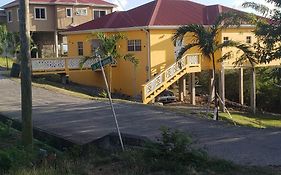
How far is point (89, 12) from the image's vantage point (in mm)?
47031

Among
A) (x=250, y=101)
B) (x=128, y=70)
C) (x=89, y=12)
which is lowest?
(x=250, y=101)

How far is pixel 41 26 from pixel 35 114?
27.5 meters

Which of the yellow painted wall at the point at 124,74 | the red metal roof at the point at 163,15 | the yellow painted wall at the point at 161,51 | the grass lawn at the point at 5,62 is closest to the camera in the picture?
the yellow painted wall at the point at 161,51

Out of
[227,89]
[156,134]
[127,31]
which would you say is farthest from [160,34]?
[156,134]

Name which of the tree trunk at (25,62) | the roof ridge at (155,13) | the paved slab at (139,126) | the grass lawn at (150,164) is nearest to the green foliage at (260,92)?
the roof ridge at (155,13)

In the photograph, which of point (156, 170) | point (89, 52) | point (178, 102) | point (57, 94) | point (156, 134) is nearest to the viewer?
point (156, 170)

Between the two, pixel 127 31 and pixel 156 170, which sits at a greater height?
pixel 127 31

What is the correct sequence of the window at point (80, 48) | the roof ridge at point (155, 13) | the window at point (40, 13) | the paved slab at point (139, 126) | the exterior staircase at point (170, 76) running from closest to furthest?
the paved slab at point (139, 126), the exterior staircase at point (170, 76), the roof ridge at point (155, 13), the window at point (80, 48), the window at point (40, 13)

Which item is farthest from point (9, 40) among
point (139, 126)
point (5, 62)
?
point (139, 126)

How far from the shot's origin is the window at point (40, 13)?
1752 inches

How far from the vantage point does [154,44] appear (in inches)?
1186

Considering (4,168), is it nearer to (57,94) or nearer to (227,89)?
(57,94)

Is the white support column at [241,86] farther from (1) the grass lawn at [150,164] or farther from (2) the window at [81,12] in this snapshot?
(1) the grass lawn at [150,164]

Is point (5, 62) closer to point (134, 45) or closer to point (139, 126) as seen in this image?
point (134, 45)
